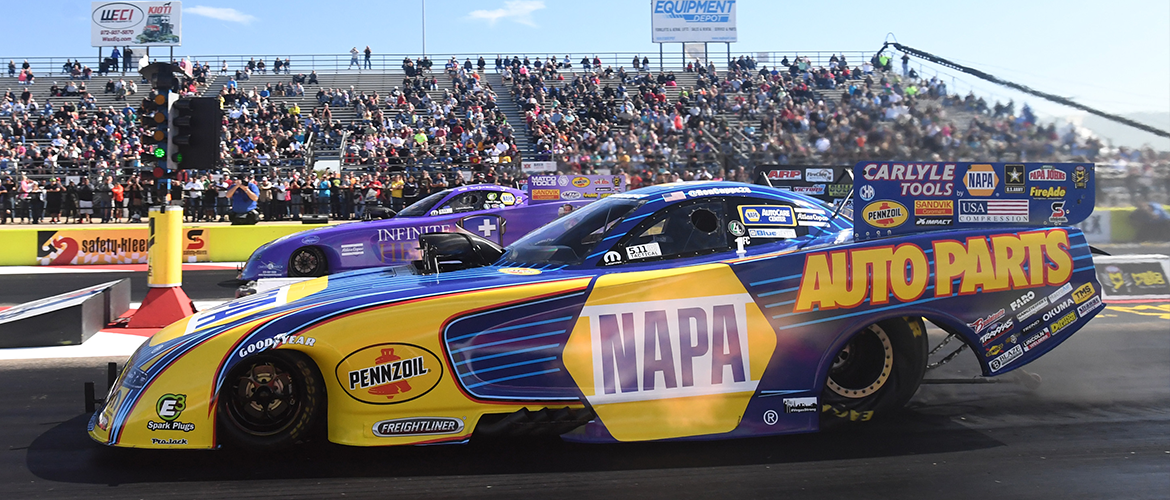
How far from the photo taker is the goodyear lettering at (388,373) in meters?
3.94

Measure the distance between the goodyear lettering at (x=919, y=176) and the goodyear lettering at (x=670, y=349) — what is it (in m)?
1.30

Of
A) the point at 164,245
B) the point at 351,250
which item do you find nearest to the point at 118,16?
the point at 351,250

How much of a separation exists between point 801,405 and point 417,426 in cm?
193

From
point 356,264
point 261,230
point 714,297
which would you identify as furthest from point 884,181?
point 261,230

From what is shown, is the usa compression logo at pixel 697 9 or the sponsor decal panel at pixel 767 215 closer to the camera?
the sponsor decal panel at pixel 767 215

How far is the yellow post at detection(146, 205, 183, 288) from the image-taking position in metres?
7.66

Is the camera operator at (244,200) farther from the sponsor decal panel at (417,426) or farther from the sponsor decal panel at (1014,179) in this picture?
the sponsor decal panel at (1014,179)

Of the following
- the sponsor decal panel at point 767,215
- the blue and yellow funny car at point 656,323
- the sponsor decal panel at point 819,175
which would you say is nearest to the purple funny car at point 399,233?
the blue and yellow funny car at point 656,323

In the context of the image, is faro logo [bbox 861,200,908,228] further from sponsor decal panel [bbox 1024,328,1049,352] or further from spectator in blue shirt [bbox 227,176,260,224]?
spectator in blue shirt [bbox 227,176,260,224]

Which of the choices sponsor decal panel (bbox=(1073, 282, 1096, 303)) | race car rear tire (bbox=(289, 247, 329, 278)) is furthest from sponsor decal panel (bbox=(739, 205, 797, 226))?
race car rear tire (bbox=(289, 247, 329, 278))

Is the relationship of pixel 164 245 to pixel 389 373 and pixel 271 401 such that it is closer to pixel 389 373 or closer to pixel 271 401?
pixel 271 401

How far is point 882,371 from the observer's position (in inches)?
183

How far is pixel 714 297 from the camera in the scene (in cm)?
428

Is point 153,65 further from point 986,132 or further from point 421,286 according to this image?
point 986,132
